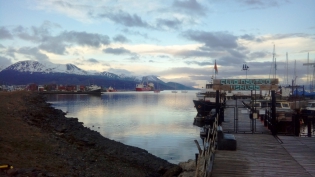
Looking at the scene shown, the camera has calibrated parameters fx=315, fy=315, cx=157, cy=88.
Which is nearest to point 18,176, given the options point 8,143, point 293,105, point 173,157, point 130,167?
point 8,143

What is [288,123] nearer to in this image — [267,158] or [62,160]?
[267,158]

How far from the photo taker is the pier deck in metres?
9.99

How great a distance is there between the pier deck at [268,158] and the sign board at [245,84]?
283cm

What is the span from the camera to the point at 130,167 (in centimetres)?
1758

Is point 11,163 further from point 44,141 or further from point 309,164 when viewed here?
point 309,164

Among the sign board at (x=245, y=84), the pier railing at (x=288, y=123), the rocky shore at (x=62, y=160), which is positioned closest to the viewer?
the rocky shore at (x=62, y=160)

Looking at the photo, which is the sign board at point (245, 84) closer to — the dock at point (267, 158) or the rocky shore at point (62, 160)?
the dock at point (267, 158)

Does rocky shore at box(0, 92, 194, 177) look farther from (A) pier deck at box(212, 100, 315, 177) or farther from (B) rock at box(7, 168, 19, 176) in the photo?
(A) pier deck at box(212, 100, 315, 177)

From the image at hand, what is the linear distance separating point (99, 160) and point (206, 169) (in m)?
9.31

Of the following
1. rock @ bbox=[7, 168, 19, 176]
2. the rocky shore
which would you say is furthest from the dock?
rock @ bbox=[7, 168, 19, 176]

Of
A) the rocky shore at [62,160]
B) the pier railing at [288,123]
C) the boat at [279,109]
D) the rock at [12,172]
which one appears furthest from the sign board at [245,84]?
the rock at [12,172]

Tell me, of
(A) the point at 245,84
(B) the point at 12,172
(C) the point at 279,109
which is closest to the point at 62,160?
(B) the point at 12,172

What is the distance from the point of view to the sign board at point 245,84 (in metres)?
17.0

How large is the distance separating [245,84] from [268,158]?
6267mm
